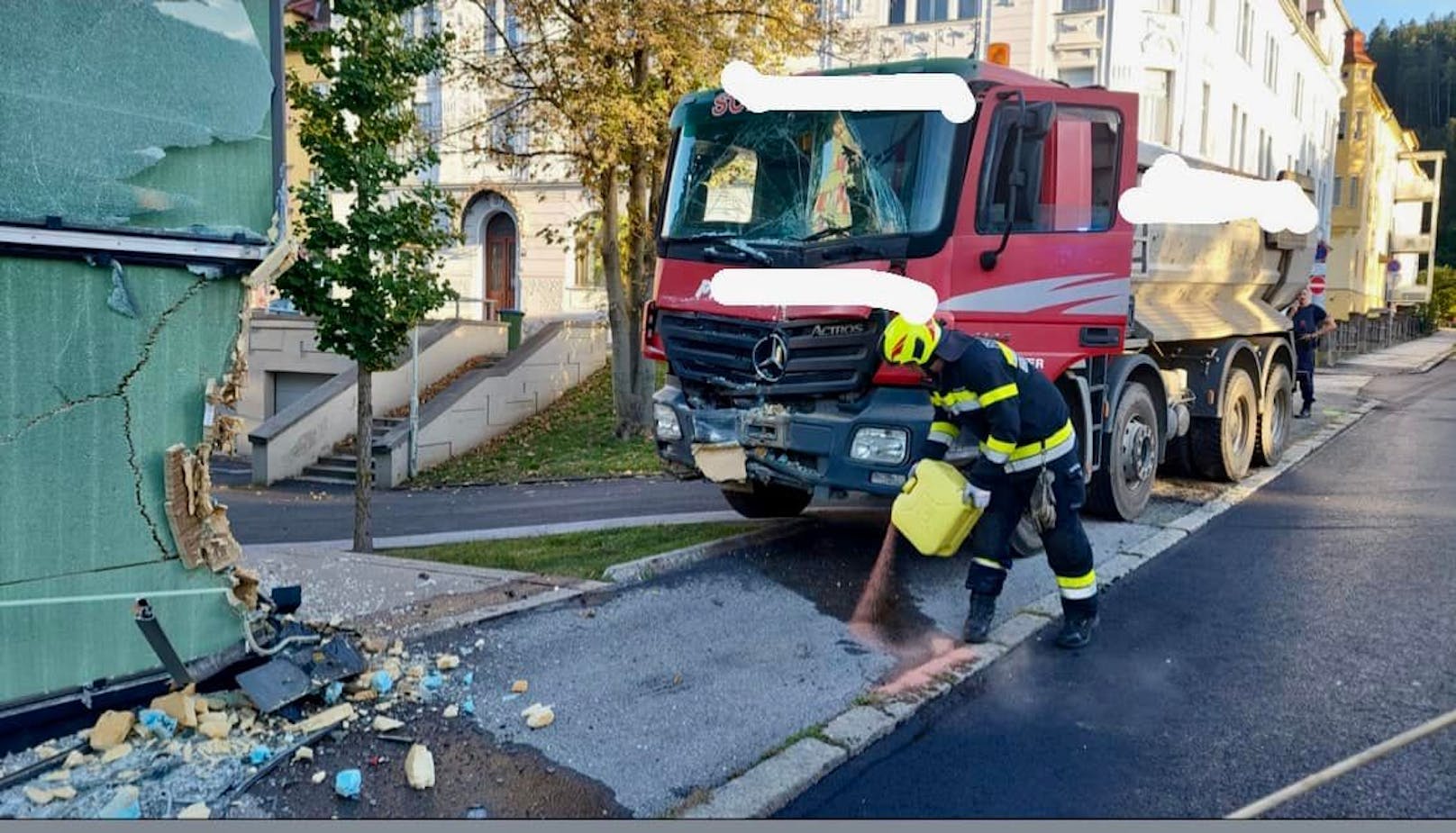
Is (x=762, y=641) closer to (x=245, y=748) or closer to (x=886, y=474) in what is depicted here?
(x=886, y=474)

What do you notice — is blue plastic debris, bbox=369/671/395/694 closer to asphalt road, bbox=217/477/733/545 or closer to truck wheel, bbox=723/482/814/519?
truck wheel, bbox=723/482/814/519

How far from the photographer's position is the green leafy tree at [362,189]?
7254 millimetres

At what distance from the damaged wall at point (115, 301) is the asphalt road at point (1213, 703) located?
2794 millimetres

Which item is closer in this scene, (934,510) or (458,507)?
(934,510)

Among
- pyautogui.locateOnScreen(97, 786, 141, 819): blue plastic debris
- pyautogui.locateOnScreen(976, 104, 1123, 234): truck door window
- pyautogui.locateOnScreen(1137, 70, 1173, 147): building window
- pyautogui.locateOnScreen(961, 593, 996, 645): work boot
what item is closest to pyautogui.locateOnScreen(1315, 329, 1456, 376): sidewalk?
pyautogui.locateOnScreen(1137, 70, 1173, 147): building window

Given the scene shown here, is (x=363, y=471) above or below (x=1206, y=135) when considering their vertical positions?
below

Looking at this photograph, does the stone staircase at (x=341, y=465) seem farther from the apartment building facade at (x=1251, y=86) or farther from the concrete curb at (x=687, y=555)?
the concrete curb at (x=687, y=555)

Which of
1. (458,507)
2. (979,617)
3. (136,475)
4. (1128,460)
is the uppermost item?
(136,475)

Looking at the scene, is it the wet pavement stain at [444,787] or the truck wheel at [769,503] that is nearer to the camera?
the wet pavement stain at [444,787]

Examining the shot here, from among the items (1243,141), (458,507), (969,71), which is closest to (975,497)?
(969,71)

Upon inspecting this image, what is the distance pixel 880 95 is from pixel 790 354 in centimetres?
152

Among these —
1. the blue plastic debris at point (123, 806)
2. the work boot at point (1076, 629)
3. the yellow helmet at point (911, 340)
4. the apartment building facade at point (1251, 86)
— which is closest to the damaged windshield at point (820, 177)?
the yellow helmet at point (911, 340)

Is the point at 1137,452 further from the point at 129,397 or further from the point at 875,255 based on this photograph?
the point at 129,397

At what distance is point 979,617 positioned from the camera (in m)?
5.44
